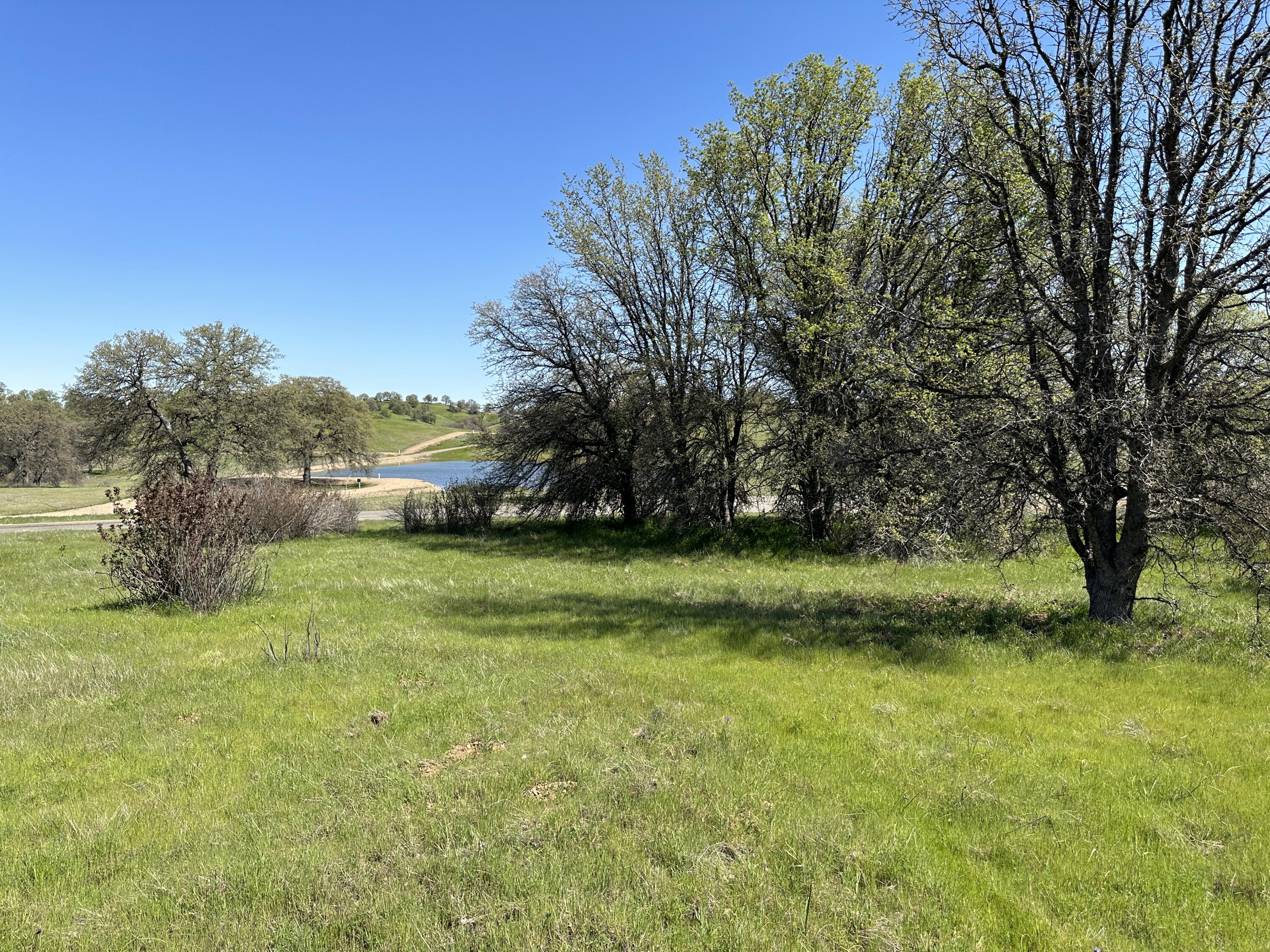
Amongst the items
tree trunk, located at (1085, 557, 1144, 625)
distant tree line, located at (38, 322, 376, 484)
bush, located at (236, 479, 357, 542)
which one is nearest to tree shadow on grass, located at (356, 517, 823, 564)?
bush, located at (236, 479, 357, 542)

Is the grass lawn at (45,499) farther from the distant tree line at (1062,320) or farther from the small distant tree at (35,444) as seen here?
the distant tree line at (1062,320)

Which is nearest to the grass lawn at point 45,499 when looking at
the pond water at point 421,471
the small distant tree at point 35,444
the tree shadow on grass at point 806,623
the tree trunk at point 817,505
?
the small distant tree at point 35,444

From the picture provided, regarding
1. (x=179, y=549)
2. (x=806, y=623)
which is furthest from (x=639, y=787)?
(x=179, y=549)

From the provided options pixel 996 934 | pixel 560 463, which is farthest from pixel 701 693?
pixel 560 463

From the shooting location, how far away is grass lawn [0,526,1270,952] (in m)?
2.84

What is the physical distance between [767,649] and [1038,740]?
10.2ft

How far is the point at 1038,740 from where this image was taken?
4.79 meters

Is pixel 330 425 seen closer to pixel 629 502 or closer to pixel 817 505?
pixel 629 502

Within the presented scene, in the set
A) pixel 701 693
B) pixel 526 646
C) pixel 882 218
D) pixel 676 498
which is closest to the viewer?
pixel 701 693

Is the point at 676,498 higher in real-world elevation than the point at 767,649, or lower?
higher

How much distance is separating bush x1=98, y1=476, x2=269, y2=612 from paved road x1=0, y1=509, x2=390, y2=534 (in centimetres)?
→ 1624

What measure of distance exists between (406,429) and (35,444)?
8687 cm

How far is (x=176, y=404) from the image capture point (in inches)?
1240

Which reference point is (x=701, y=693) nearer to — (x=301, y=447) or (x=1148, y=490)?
(x=1148, y=490)
